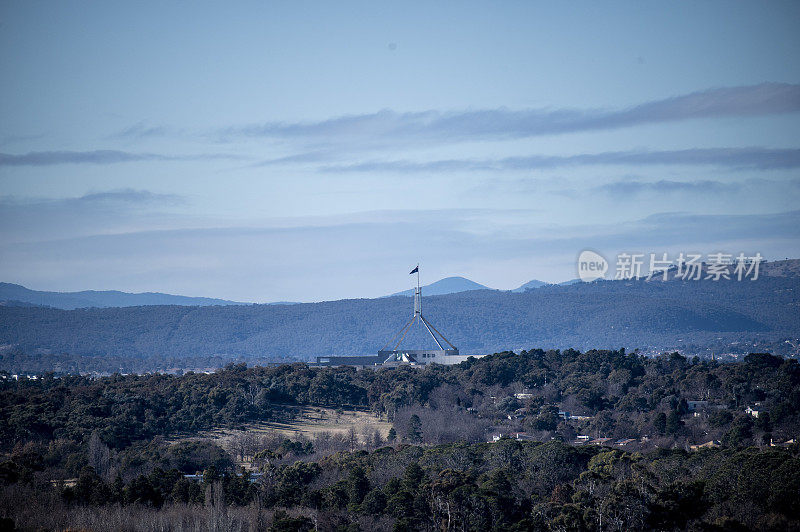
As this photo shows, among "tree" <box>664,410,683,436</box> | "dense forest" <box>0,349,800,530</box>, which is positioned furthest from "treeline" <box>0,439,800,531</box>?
"tree" <box>664,410,683,436</box>

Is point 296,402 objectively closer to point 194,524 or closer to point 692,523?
point 194,524

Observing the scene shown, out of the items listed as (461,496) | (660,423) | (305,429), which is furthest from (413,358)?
(461,496)

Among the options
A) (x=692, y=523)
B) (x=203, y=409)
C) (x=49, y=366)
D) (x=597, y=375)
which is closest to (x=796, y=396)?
(x=597, y=375)

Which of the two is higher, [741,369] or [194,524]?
[741,369]

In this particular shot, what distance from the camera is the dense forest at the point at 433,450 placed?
115 feet

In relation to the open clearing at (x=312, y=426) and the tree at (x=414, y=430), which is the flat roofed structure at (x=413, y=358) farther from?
the tree at (x=414, y=430)

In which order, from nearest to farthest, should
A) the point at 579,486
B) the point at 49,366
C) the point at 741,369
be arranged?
the point at 579,486, the point at 741,369, the point at 49,366

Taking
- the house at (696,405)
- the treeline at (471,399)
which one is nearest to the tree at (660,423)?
the treeline at (471,399)

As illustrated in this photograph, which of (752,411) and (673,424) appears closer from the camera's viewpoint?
(673,424)

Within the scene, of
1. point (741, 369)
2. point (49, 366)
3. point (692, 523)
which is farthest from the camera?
point (49, 366)

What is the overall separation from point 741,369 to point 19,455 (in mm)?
49654

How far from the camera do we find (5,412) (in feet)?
182

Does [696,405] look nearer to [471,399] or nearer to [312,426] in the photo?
[471,399]

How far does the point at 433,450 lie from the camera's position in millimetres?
46344
